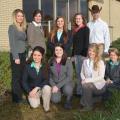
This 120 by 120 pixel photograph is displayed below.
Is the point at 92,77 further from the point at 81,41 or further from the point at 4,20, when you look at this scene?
the point at 4,20

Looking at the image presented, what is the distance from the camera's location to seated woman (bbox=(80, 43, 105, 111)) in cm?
927

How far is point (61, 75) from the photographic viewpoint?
30.7ft

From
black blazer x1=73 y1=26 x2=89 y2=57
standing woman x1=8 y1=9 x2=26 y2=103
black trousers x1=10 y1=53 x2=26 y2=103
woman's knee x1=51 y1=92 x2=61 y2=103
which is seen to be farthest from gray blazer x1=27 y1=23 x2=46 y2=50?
woman's knee x1=51 y1=92 x2=61 y2=103

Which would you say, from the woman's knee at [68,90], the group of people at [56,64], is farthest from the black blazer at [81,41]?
the woman's knee at [68,90]

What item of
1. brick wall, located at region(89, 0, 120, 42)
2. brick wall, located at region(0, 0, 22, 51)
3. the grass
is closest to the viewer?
the grass

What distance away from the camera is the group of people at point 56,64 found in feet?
29.7

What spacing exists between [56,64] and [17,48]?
0.86 meters

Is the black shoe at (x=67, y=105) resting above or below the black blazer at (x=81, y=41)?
below

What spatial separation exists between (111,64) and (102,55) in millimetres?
367

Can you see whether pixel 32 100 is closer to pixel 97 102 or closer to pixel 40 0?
pixel 97 102

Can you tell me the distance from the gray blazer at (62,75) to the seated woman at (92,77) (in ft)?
1.04

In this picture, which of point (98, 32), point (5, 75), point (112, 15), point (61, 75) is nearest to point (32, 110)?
point (61, 75)

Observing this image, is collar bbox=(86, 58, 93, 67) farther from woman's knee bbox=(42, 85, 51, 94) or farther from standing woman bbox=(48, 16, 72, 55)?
woman's knee bbox=(42, 85, 51, 94)

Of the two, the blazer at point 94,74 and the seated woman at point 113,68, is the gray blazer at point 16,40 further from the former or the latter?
the seated woman at point 113,68
